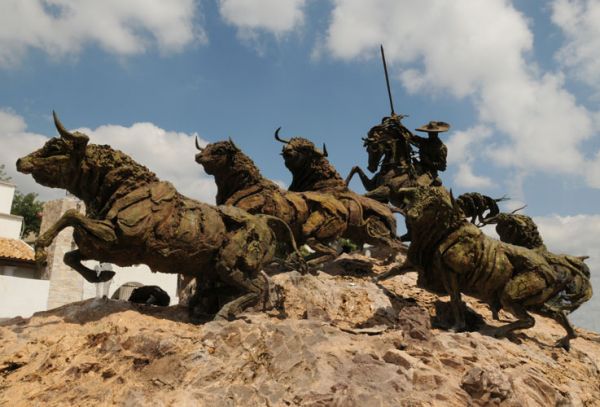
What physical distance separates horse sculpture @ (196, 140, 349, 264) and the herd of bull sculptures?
2 centimetres

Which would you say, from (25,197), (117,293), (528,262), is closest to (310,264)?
(528,262)

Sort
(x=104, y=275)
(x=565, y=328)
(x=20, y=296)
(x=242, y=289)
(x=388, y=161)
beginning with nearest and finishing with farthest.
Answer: (x=104, y=275) → (x=242, y=289) → (x=565, y=328) → (x=388, y=161) → (x=20, y=296)

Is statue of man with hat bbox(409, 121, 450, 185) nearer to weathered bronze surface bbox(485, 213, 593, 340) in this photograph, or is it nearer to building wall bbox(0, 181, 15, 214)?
weathered bronze surface bbox(485, 213, 593, 340)

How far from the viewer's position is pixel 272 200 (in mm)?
8672

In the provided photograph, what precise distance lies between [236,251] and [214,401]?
2137 millimetres

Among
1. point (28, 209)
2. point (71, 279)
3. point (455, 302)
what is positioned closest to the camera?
point (455, 302)

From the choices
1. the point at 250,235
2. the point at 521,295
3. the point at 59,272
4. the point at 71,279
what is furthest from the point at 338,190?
the point at 59,272

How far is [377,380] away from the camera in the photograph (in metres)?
4.80

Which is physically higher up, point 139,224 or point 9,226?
point 9,226

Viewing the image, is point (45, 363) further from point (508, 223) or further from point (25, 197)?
point (25, 197)

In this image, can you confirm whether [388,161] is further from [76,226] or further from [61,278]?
[61,278]

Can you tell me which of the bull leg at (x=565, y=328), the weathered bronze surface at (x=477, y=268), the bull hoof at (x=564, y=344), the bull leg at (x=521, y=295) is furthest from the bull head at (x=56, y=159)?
the bull hoof at (x=564, y=344)

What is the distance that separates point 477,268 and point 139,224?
13.9 feet

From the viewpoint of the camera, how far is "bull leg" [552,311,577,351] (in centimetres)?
710
